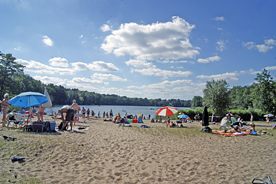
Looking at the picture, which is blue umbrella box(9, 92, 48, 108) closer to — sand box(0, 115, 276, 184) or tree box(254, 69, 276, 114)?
sand box(0, 115, 276, 184)

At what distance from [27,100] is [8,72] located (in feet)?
106

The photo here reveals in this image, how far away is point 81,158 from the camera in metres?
5.46

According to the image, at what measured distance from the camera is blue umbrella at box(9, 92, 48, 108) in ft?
33.0

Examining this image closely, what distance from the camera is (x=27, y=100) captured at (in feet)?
33.9

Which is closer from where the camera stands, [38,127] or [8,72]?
[38,127]

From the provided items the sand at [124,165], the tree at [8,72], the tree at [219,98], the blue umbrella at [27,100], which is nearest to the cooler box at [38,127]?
the blue umbrella at [27,100]

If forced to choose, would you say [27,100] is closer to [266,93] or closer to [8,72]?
[266,93]

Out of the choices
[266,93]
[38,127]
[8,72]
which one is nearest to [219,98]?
[266,93]

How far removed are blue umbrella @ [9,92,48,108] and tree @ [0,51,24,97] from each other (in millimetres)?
30895

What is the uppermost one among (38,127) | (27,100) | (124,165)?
(27,100)

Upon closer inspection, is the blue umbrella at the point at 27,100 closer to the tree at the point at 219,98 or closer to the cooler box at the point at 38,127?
the cooler box at the point at 38,127

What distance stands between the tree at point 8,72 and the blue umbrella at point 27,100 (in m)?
30.9

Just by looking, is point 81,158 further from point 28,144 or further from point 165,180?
point 165,180

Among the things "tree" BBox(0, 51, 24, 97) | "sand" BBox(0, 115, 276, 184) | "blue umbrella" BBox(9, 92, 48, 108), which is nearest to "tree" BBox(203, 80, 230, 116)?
"sand" BBox(0, 115, 276, 184)
